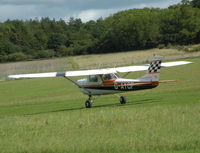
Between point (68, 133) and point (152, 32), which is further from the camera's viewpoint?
point (152, 32)

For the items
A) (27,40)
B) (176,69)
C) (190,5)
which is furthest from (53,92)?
(27,40)

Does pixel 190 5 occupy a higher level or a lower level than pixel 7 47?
higher

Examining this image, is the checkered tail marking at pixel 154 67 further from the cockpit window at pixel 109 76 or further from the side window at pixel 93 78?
the side window at pixel 93 78

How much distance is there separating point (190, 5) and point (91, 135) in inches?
4102

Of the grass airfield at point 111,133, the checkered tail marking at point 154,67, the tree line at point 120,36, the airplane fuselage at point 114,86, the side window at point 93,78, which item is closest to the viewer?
the grass airfield at point 111,133

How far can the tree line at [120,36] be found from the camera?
101 meters

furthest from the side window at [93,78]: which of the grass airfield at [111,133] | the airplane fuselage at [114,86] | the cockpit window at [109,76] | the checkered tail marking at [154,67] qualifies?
the grass airfield at [111,133]

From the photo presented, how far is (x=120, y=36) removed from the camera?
108 meters

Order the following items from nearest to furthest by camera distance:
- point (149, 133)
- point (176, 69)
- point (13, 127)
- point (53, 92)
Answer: point (149, 133) → point (13, 127) → point (53, 92) → point (176, 69)

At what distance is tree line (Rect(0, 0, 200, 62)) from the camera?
10075 centimetres

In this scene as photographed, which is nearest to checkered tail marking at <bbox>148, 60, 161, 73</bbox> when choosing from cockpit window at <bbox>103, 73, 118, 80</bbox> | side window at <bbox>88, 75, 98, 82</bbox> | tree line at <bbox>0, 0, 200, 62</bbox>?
cockpit window at <bbox>103, 73, 118, 80</bbox>

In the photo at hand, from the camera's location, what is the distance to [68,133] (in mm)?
16250

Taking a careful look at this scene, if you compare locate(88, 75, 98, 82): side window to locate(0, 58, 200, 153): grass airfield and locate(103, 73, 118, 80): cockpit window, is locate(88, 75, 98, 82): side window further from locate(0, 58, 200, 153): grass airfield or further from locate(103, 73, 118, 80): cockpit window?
locate(0, 58, 200, 153): grass airfield

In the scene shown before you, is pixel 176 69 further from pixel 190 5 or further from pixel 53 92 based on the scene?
pixel 190 5
